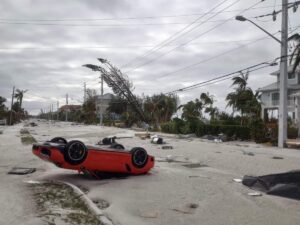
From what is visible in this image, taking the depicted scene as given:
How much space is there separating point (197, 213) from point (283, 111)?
20.3 meters

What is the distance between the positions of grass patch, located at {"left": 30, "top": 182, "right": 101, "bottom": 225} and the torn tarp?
436cm

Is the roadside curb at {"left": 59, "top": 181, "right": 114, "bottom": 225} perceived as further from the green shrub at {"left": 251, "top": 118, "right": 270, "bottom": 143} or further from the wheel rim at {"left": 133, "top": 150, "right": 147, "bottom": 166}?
the green shrub at {"left": 251, "top": 118, "right": 270, "bottom": 143}

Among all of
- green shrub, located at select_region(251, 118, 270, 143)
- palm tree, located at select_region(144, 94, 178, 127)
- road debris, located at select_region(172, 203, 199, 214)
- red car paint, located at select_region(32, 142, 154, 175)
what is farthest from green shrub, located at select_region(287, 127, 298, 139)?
palm tree, located at select_region(144, 94, 178, 127)

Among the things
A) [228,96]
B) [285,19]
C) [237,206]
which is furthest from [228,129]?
[237,206]

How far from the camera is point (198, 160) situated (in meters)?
17.0

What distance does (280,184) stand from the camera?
9.22 metres

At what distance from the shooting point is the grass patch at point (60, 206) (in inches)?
263

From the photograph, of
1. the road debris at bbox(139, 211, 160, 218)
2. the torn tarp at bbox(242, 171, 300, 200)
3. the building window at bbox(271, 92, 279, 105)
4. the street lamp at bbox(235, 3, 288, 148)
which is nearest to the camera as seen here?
the road debris at bbox(139, 211, 160, 218)

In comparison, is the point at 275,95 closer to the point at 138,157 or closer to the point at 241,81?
the point at 241,81

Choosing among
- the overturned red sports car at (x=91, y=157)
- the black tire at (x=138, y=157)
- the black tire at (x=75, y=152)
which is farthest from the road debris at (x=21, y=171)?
the black tire at (x=138, y=157)

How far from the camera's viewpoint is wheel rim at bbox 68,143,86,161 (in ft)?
34.4

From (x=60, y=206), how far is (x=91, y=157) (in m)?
3.14

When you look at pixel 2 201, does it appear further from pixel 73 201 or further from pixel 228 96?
pixel 228 96

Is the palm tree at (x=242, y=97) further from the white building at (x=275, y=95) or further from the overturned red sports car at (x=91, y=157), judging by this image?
the overturned red sports car at (x=91, y=157)
